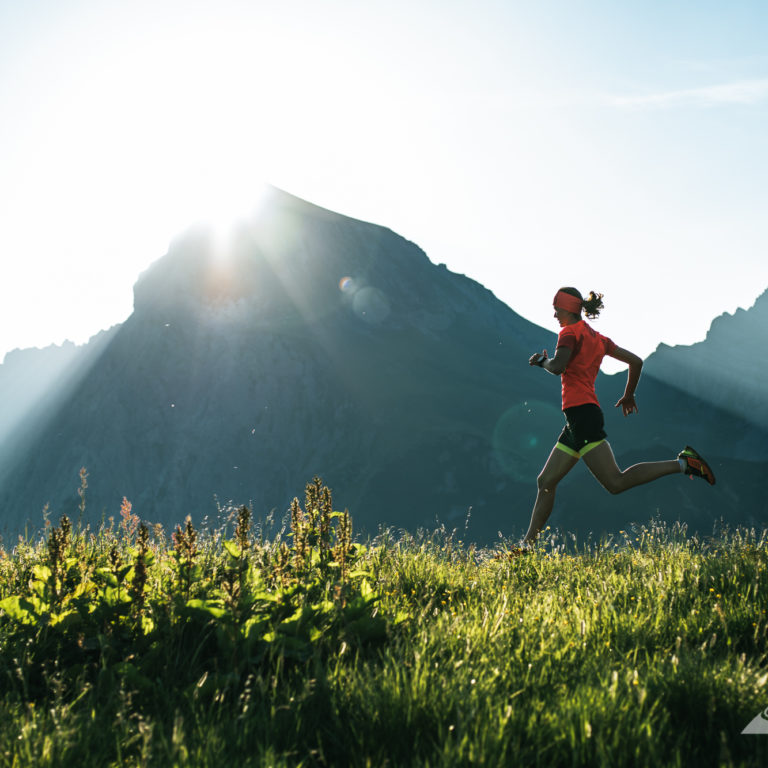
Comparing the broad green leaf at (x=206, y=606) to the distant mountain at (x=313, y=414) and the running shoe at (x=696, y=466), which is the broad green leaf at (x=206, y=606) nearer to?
the running shoe at (x=696, y=466)

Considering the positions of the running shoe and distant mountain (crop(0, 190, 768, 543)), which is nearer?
the running shoe

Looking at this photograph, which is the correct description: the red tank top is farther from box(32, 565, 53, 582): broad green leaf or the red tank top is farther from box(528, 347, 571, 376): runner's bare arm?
box(32, 565, 53, 582): broad green leaf

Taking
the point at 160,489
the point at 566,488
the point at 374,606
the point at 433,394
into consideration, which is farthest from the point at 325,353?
the point at 374,606

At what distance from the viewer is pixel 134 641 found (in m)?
2.72

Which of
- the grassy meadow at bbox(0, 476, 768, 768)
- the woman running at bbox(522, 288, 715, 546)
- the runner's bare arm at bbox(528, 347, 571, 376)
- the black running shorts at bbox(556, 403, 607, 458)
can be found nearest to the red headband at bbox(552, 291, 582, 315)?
the woman running at bbox(522, 288, 715, 546)

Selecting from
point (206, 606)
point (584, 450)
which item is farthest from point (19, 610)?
point (584, 450)

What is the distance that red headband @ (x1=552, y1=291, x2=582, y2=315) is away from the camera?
252 inches

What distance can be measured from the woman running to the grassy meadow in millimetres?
2086

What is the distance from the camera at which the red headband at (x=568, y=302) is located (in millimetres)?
6406

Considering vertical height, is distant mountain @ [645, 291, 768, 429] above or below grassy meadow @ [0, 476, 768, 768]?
above

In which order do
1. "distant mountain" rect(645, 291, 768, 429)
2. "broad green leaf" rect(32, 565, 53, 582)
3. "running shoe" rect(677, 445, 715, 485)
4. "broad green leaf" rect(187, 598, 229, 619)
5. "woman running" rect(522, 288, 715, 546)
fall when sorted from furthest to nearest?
1. "distant mountain" rect(645, 291, 768, 429)
2. "running shoe" rect(677, 445, 715, 485)
3. "woman running" rect(522, 288, 715, 546)
4. "broad green leaf" rect(32, 565, 53, 582)
5. "broad green leaf" rect(187, 598, 229, 619)

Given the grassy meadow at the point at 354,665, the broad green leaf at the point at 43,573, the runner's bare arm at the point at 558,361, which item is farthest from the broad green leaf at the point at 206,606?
the runner's bare arm at the point at 558,361

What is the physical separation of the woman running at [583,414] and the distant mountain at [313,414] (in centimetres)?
10309

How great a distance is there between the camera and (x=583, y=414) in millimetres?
6070
